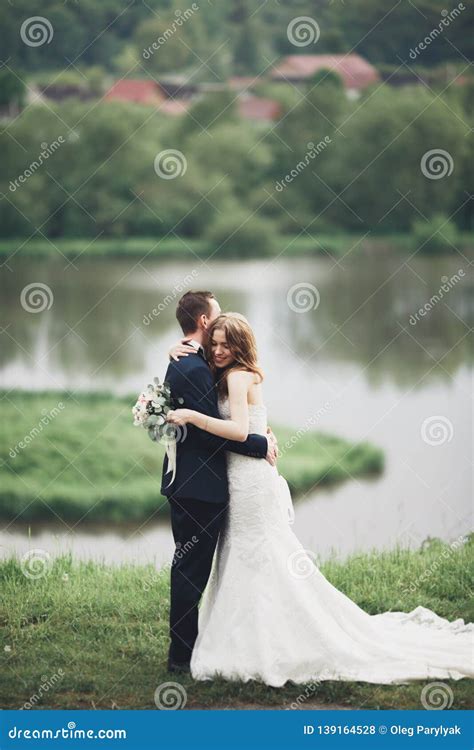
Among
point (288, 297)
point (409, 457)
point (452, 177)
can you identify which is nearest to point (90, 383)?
point (288, 297)

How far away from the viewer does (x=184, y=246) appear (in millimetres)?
11289

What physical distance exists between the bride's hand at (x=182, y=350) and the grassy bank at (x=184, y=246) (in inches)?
285

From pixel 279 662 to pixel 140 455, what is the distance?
603 cm

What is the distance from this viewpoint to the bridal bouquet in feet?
12.0

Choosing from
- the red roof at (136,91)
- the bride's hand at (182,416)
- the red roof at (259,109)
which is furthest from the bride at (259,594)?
the red roof at (259,109)

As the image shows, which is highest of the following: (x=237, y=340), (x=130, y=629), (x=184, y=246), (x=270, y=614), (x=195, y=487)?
(x=184, y=246)

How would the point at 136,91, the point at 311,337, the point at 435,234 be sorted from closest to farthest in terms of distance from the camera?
1. the point at 136,91
2. the point at 435,234
3. the point at 311,337

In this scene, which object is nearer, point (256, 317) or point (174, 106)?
point (256, 317)

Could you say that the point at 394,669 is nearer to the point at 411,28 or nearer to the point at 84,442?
the point at 411,28

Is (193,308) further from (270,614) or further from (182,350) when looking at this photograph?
(270,614)

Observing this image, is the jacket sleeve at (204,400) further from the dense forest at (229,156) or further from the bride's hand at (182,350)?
the dense forest at (229,156)

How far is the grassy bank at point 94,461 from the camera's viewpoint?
9.09m

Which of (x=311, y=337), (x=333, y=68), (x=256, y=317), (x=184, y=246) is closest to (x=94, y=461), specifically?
(x=256, y=317)

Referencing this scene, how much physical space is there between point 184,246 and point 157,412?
25.5 ft
